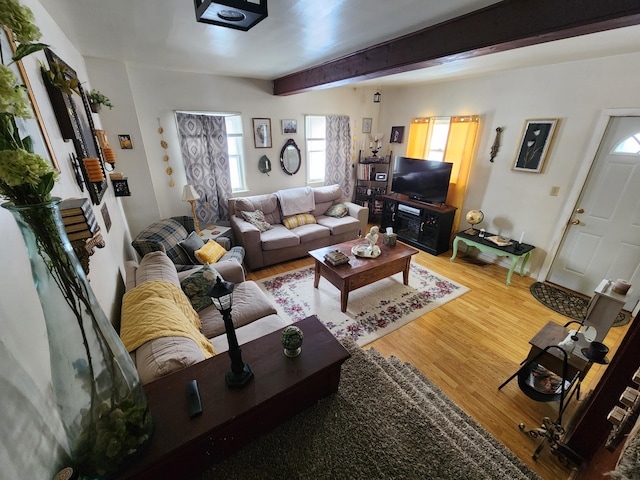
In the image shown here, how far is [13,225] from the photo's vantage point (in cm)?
84

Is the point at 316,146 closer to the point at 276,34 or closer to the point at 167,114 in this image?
the point at 167,114

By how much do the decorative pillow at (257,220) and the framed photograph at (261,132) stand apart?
1144mm

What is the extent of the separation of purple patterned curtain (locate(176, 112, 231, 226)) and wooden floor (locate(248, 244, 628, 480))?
1.24m

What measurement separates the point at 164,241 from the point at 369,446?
2542mm

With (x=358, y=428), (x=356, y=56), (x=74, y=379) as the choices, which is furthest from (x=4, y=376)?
(x=356, y=56)

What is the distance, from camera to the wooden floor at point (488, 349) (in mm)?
1810

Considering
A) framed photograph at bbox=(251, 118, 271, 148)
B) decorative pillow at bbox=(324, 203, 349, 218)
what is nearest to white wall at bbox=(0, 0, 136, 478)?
framed photograph at bbox=(251, 118, 271, 148)

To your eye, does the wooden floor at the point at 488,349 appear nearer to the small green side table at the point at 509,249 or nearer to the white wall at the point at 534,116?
the small green side table at the point at 509,249

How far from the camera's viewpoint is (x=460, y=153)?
3912 mm

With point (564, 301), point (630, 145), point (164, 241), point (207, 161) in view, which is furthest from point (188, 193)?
point (630, 145)

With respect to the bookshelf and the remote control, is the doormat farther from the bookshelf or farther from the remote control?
the remote control

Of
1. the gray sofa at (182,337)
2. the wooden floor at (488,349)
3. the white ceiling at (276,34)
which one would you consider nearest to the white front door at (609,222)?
the wooden floor at (488,349)

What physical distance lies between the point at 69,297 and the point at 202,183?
11.1ft

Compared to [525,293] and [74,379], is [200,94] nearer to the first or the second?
[74,379]
